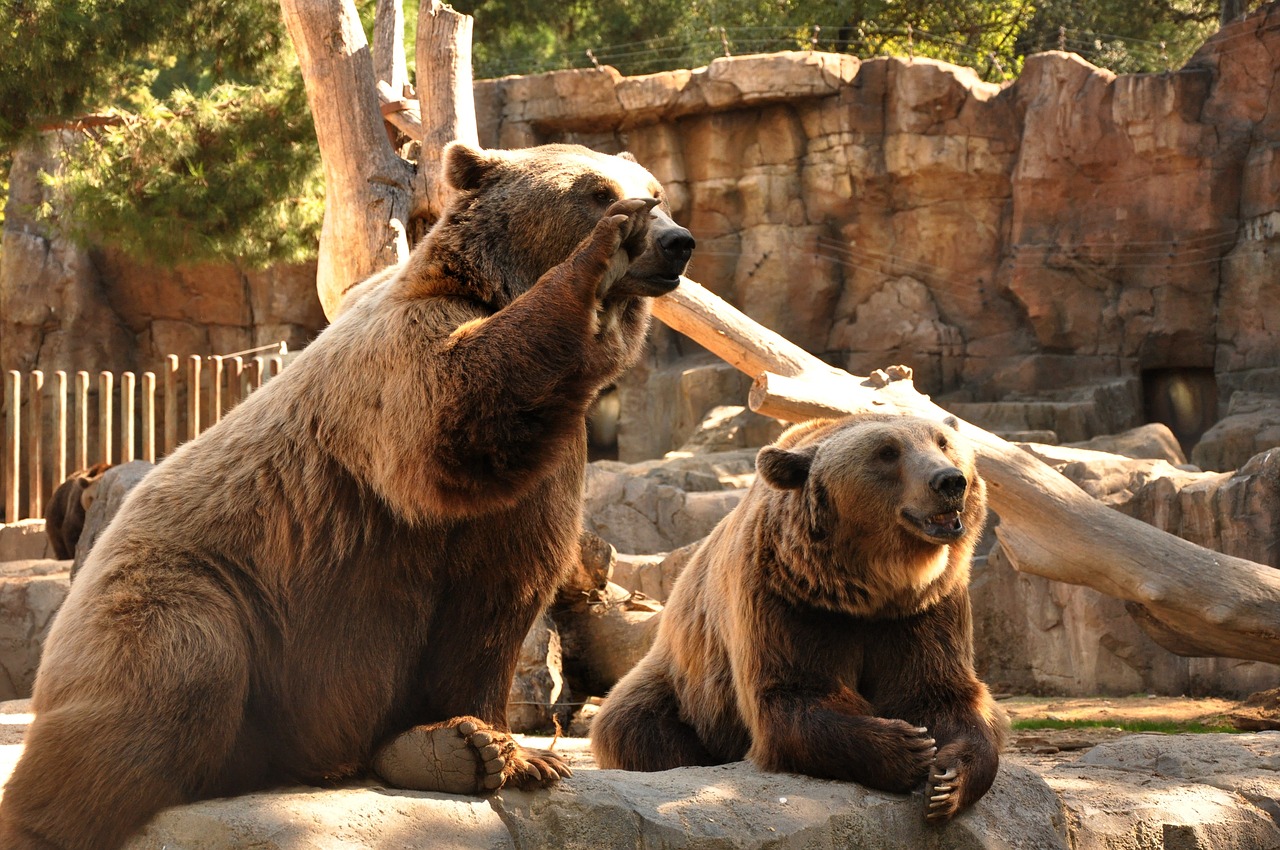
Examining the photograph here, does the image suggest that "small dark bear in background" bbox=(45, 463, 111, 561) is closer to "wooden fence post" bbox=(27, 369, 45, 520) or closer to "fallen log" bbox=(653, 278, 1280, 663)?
"wooden fence post" bbox=(27, 369, 45, 520)

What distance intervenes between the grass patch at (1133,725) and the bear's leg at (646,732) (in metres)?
3.77

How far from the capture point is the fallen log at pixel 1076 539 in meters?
6.61

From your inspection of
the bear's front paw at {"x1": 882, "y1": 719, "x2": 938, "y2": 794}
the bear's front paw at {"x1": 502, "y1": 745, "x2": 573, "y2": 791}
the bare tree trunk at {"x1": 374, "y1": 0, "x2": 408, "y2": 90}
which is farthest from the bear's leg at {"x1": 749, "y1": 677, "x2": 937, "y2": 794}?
the bare tree trunk at {"x1": 374, "y1": 0, "x2": 408, "y2": 90}

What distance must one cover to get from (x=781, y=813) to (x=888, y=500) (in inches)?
42.8

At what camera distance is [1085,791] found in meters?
4.27

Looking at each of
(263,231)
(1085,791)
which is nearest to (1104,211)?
(263,231)

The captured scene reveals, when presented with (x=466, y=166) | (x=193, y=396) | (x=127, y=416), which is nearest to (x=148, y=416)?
(x=127, y=416)

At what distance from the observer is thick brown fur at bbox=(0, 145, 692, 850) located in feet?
9.20

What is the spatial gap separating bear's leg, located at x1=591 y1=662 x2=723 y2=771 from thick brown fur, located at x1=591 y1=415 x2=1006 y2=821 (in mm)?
37

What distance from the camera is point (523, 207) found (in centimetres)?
328

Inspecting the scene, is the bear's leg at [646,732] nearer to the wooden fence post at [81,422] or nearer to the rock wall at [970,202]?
the wooden fence post at [81,422]

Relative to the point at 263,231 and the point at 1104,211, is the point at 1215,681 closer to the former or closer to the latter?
the point at 263,231

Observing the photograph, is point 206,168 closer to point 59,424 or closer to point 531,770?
point 59,424

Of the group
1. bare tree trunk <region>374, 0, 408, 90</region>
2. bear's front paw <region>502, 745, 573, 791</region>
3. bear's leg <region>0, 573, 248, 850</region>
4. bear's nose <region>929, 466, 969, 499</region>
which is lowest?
bear's front paw <region>502, 745, 573, 791</region>
